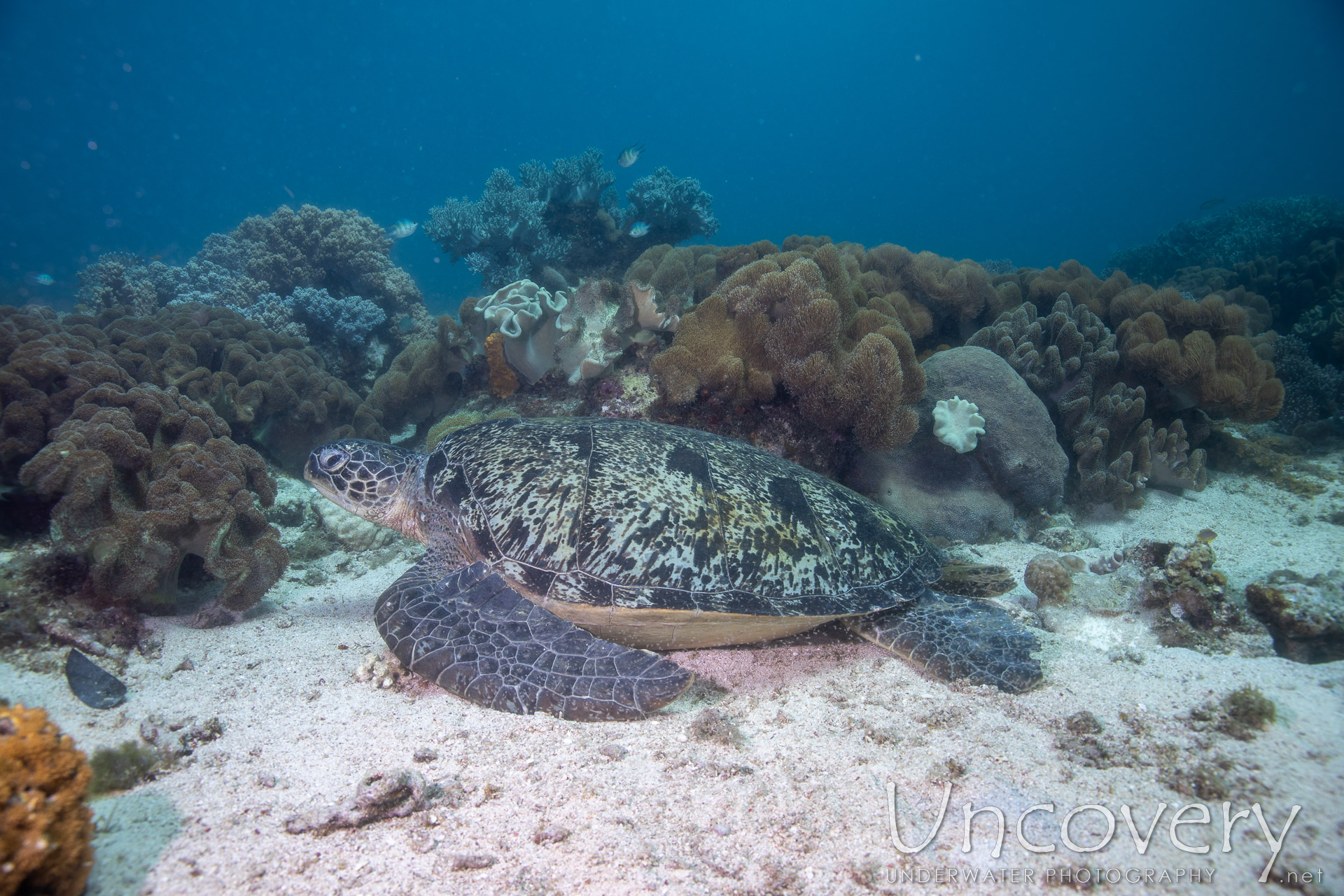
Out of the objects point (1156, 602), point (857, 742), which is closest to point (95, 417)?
point (857, 742)

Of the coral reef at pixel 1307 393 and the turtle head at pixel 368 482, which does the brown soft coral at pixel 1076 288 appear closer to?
the coral reef at pixel 1307 393

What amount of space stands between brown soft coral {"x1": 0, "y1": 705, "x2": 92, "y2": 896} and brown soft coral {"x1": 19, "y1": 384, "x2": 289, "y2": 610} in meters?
1.84

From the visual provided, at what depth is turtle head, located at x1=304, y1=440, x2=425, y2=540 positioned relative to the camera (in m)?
3.81

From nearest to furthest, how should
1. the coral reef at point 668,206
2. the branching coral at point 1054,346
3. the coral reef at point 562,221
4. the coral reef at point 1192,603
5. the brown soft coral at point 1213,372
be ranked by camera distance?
1. the coral reef at point 1192,603
2. the brown soft coral at point 1213,372
3. the branching coral at point 1054,346
4. the coral reef at point 562,221
5. the coral reef at point 668,206

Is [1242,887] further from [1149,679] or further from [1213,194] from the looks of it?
[1213,194]

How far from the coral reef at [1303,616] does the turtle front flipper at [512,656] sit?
326 centimetres

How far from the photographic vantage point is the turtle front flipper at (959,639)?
8.99ft

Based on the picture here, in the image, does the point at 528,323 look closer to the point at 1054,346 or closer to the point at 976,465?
the point at 976,465

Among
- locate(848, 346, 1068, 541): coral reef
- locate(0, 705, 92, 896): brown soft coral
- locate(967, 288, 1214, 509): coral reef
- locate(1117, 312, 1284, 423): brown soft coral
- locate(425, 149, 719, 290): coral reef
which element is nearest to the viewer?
locate(0, 705, 92, 896): brown soft coral

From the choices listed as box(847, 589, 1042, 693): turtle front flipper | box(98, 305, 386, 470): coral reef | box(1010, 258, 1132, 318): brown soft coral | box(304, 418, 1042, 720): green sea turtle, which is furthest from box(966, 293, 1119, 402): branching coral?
box(98, 305, 386, 470): coral reef

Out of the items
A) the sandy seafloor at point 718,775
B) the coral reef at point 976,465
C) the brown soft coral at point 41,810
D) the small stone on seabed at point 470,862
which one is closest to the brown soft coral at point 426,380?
the sandy seafloor at point 718,775

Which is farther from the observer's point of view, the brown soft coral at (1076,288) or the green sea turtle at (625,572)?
the brown soft coral at (1076,288)

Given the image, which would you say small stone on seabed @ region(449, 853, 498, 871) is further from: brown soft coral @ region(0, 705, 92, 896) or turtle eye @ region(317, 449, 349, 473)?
turtle eye @ region(317, 449, 349, 473)

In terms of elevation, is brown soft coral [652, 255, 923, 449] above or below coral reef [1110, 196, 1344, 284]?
below
